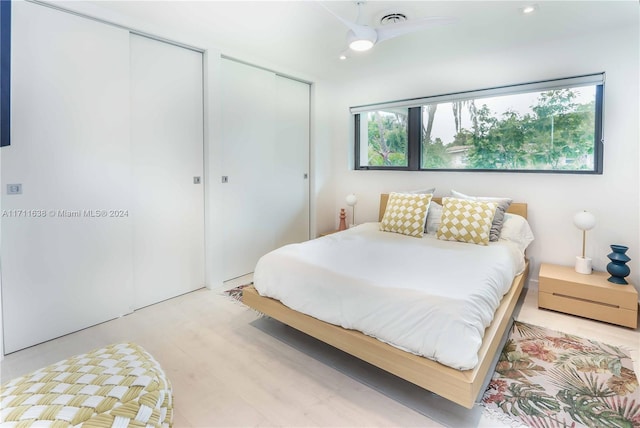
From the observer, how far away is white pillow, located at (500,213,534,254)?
120 inches

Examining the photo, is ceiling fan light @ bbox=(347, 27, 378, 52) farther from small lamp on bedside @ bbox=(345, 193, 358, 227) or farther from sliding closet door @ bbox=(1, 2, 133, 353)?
small lamp on bedside @ bbox=(345, 193, 358, 227)

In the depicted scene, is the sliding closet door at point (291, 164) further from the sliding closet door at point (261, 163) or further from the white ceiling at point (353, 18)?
the white ceiling at point (353, 18)

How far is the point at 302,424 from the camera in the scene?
1592 mm

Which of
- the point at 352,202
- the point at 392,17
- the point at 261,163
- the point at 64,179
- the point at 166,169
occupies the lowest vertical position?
the point at 352,202

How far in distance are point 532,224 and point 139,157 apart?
3.76 m

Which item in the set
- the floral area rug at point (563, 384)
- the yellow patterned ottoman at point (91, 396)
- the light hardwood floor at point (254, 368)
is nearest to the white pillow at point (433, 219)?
the light hardwood floor at point (254, 368)

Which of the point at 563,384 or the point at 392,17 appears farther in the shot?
the point at 392,17

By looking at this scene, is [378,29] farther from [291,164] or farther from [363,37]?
[291,164]

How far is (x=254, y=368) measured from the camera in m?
2.05

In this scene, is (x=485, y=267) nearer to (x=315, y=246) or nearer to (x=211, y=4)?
(x=315, y=246)

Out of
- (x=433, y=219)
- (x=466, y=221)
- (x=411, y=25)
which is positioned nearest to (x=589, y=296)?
(x=466, y=221)

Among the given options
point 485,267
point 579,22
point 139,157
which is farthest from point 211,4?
point 579,22

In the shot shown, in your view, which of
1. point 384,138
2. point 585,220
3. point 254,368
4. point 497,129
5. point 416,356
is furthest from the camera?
point 384,138

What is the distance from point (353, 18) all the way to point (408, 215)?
186 cm
